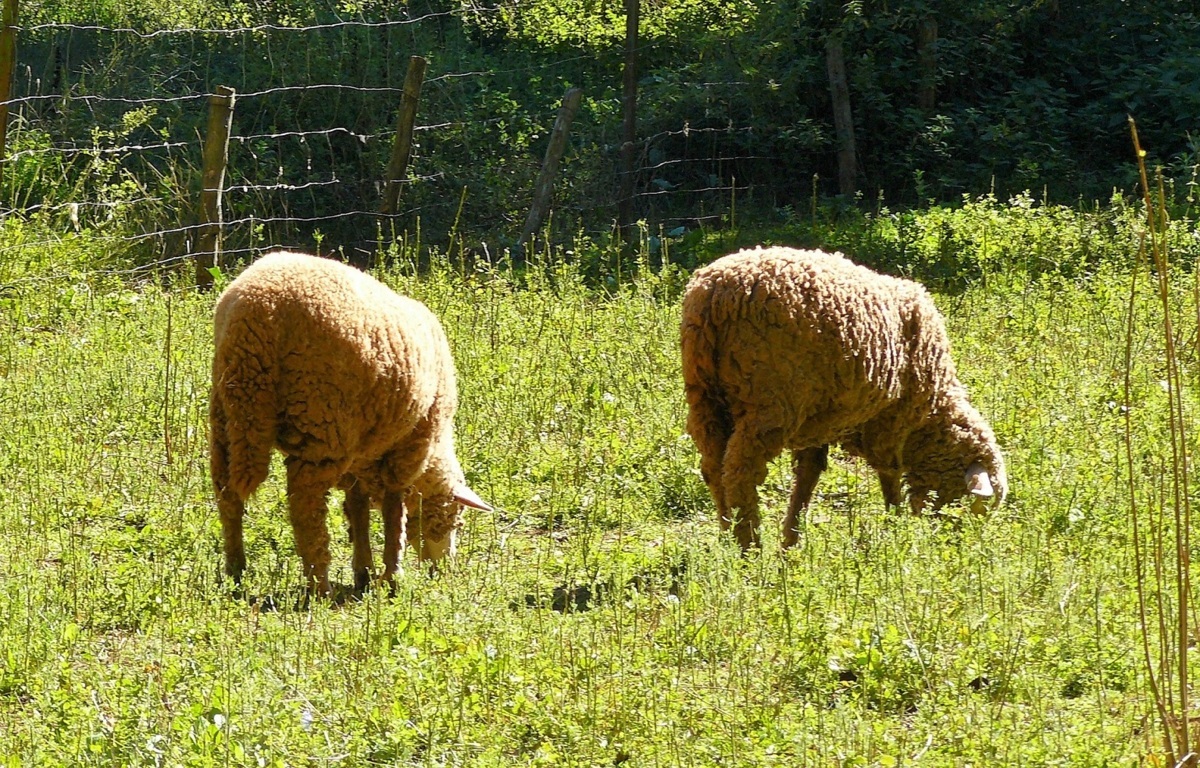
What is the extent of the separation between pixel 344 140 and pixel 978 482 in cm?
943

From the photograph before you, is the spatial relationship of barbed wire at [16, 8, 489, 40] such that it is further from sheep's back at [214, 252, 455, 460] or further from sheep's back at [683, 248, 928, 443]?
sheep's back at [683, 248, 928, 443]

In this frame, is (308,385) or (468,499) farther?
(468,499)

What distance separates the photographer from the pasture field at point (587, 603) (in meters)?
4.21

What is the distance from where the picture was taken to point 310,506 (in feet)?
19.7

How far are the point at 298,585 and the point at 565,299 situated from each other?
4.76 metres

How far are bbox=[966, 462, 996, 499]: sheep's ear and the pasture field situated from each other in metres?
0.16

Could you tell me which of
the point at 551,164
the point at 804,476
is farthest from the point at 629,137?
the point at 804,476

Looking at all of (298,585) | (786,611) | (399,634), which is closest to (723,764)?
(786,611)

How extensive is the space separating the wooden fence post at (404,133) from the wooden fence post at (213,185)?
147 centimetres

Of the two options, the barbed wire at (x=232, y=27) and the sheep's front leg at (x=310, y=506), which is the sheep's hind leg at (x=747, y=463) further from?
the barbed wire at (x=232, y=27)

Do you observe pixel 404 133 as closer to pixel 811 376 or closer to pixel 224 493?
pixel 224 493

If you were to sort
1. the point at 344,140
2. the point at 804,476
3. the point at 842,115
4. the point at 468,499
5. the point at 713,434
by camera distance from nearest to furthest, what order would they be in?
the point at 713,434
the point at 468,499
the point at 804,476
the point at 842,115
the point at 344,140

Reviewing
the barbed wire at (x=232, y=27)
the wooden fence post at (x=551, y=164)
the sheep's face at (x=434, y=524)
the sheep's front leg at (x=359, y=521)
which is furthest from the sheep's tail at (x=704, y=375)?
the wooden fence post at (x=551, y=164)

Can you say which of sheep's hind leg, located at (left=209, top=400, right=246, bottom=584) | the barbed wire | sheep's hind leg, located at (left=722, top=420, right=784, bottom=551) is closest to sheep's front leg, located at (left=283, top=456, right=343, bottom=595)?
sheep's hind leg, located at (left=209, top=400, right=246, bottom=584)
